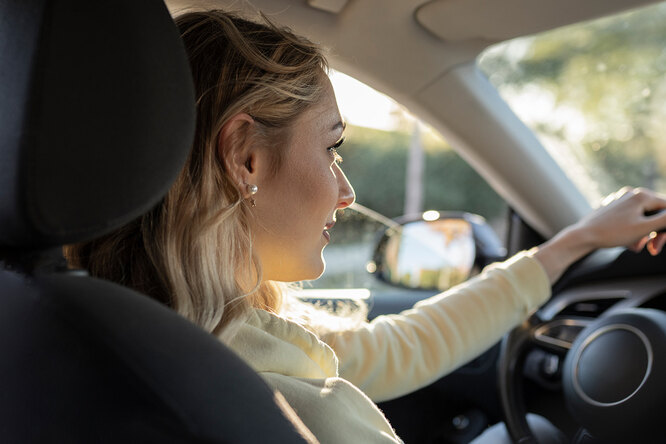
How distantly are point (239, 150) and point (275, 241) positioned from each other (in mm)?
182

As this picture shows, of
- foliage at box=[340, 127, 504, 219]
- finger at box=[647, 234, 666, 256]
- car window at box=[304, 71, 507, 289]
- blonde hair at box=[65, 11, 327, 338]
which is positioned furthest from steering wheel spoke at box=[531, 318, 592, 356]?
foliage at box=[340, 127, 504, 219]

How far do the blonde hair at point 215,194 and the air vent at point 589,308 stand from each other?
1.00m

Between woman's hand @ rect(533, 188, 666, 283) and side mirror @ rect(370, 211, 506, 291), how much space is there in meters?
0.61

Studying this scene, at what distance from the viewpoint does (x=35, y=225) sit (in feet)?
2.38

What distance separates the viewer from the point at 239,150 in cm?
120

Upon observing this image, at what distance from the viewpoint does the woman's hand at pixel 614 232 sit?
5.46 feet

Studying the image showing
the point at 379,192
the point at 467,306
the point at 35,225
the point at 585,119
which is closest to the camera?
the point at 35,225

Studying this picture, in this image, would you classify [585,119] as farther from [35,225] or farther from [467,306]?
[35,225]

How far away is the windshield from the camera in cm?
193

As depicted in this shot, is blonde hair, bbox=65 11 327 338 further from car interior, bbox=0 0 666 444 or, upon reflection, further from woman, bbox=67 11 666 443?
car interior, bbox=0 0 666 444

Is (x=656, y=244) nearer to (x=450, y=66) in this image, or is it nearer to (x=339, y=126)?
(x=450, y=66)

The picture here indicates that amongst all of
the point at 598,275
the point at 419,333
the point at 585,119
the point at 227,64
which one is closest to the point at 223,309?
the point at 227,64

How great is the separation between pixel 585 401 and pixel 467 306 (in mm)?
338

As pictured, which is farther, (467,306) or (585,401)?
(467,306)
